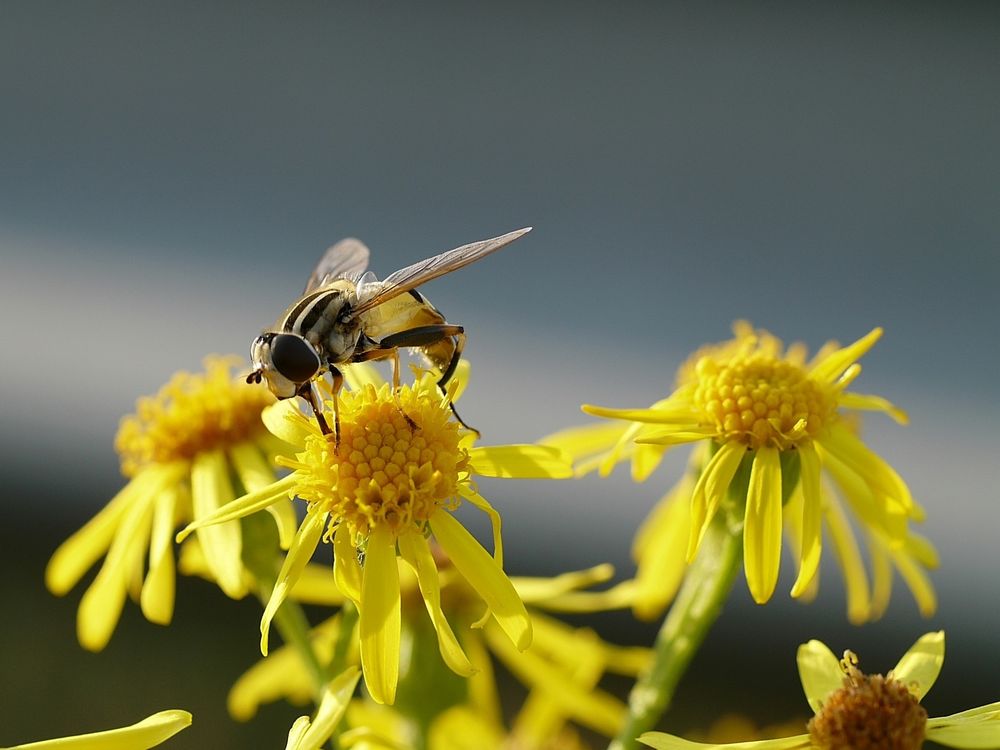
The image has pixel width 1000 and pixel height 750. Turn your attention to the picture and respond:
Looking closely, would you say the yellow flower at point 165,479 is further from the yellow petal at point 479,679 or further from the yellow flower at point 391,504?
the yellow petal at point 479,679

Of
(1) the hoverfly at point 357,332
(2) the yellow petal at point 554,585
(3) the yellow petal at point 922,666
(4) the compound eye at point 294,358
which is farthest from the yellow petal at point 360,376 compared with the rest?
(3) the yellow petal at point 922,666

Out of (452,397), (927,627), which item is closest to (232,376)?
(452,397)

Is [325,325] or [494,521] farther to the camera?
[325,325]

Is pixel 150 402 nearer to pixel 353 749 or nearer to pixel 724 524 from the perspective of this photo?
pixel 353 749

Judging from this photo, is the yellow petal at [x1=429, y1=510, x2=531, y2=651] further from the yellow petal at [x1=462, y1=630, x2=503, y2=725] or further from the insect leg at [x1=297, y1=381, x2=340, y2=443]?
the yellow petal at [x1=462, y1=630, x2=503, y2=725]

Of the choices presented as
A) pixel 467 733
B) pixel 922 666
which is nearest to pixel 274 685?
pixel 467 733

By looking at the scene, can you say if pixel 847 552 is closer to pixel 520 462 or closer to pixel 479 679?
pixel 479 679
